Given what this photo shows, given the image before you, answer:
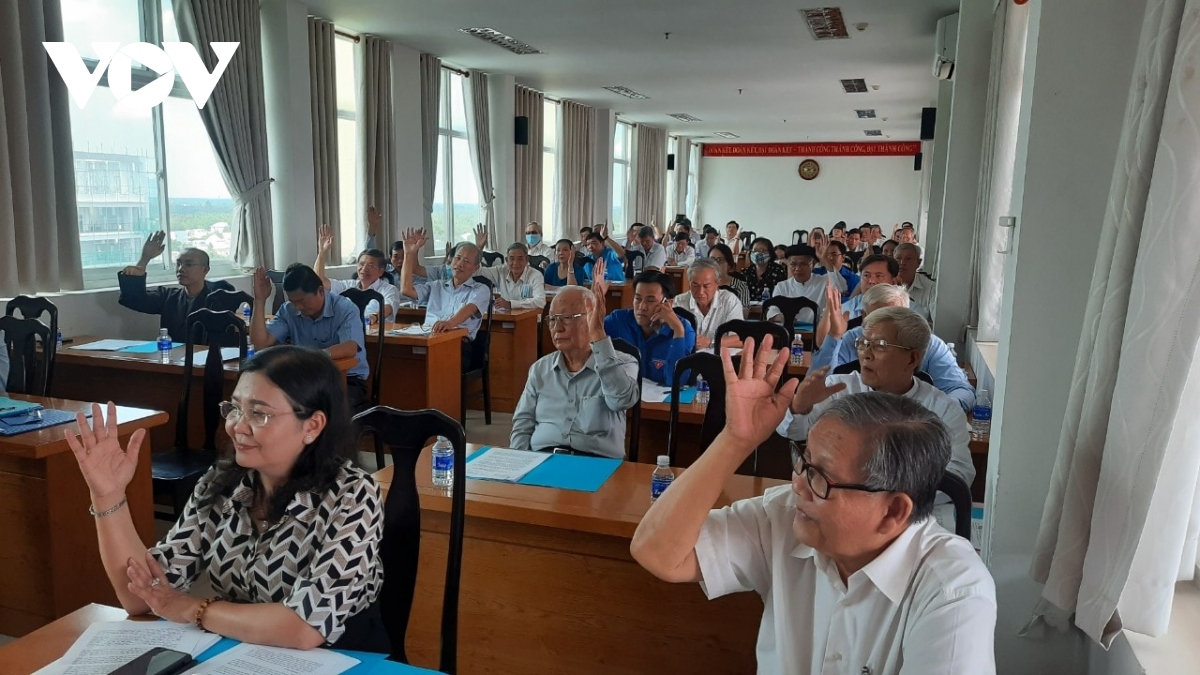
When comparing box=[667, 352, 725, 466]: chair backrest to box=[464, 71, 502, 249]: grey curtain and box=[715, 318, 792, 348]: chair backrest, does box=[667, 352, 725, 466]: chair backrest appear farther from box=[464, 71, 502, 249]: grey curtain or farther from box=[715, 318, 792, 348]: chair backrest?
box=[464, 71, 502, 249]: grey curtain

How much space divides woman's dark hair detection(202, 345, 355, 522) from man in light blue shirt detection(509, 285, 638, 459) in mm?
1184

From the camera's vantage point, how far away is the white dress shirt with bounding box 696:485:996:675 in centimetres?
116

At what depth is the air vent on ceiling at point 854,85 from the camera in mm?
10138

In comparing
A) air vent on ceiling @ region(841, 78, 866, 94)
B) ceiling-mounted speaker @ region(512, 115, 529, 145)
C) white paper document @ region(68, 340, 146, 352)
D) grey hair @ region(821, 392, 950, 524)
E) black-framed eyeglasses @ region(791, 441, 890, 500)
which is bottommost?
white paper document @ region(68, 340, 146, 352)

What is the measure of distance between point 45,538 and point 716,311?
3.68m

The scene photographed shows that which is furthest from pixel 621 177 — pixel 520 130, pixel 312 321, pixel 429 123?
pixel 312 321

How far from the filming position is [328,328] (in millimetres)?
4430

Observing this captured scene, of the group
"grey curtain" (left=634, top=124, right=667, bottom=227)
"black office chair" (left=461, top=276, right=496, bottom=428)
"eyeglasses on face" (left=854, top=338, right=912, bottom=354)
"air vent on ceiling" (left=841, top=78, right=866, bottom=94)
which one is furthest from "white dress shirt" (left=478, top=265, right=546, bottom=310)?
"grey curtain" (left=634, top=124, right=667, bottom=227)

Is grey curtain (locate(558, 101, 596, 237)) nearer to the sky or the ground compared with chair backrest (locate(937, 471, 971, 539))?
nearer to the sky

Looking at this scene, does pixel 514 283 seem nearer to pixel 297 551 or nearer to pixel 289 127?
pixel 289 127

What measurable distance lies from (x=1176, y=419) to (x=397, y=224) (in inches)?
307

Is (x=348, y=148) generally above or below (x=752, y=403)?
above

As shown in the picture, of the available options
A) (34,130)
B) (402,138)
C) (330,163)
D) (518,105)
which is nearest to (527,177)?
(518,105)

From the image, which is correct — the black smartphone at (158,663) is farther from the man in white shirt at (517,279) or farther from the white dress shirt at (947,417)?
the man in white shirt at (517,279)
